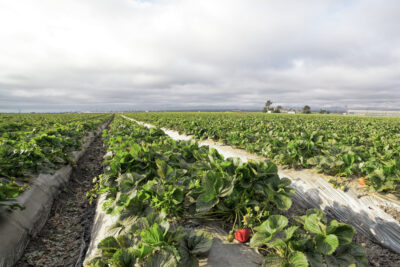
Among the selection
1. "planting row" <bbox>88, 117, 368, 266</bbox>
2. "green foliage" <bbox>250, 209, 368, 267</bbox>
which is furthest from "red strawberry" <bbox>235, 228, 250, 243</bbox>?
"green foliage" <bbox>250, 209, 368, 267</bbox>

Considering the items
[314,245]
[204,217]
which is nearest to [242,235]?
[204,217]

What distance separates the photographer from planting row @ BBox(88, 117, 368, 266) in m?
1.61

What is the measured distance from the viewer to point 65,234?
3.40 meters

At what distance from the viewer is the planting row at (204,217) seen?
1614mm

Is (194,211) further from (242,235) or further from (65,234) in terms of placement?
(65,234)

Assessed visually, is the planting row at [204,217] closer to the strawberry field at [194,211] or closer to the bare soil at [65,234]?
the strawberry field at [194,211]

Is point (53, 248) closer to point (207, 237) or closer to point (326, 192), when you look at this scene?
point (207, 237)

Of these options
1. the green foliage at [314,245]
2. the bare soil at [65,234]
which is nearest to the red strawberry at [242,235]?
the green foliage at [314,245]

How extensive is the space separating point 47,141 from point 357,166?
7941 millimetres

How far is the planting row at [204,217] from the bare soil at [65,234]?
115 cm

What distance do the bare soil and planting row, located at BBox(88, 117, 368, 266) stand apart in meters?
1.15

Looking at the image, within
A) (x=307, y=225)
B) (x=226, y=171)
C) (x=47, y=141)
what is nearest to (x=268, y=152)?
(x=226, y=171)

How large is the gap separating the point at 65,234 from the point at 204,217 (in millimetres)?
2682

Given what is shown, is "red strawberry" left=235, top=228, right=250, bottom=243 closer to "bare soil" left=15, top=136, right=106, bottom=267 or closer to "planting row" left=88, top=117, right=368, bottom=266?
"planting row" left=88, top=117, right=368, bottom=266
